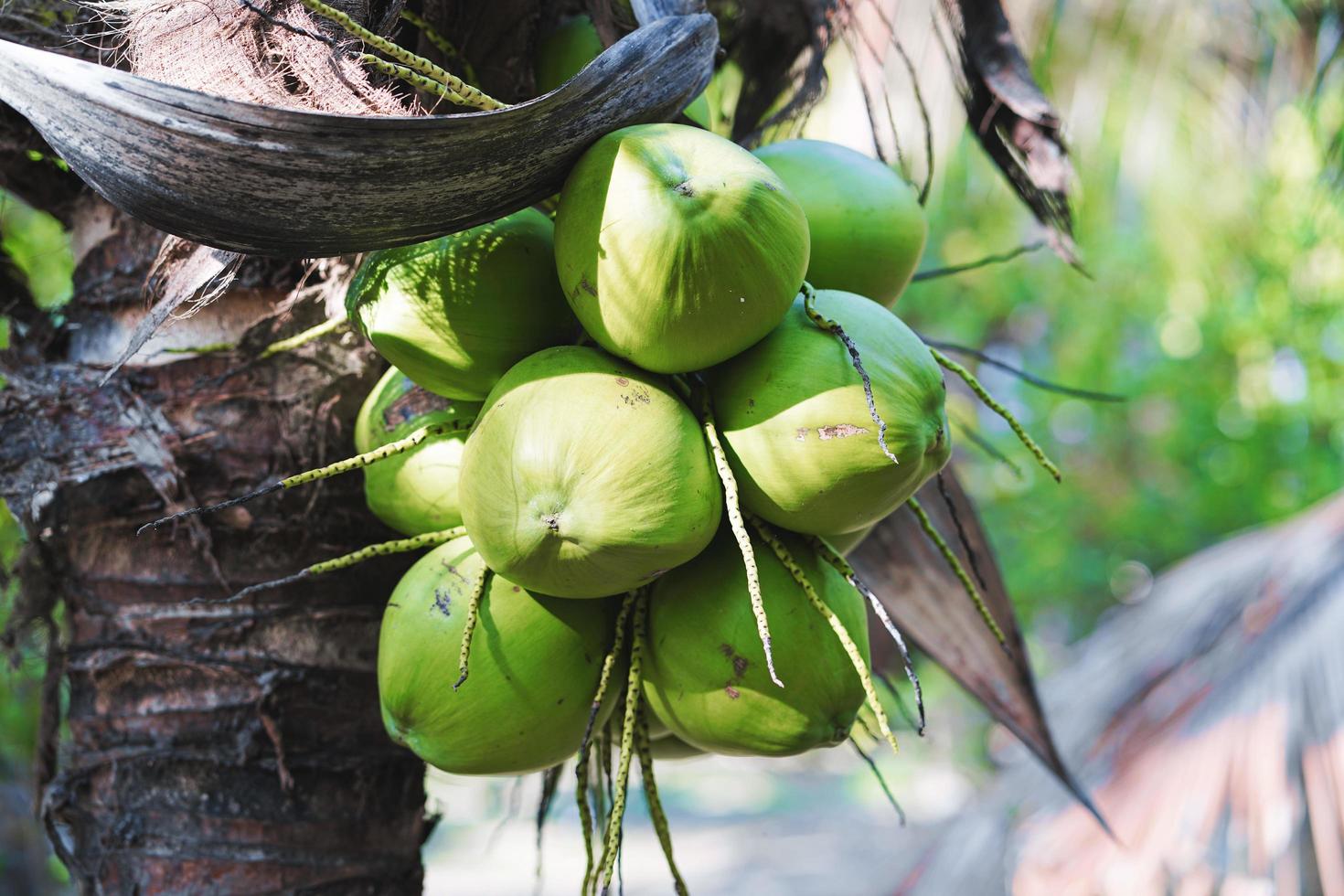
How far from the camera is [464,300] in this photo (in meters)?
0.98

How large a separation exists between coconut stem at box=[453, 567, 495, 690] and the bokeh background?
2.53m

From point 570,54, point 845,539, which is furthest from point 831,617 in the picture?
point 570,54

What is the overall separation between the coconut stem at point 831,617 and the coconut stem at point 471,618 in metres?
0.25

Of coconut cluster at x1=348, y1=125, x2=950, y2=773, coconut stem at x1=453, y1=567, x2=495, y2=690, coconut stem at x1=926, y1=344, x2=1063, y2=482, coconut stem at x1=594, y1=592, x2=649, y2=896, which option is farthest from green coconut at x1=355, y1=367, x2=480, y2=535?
coconut stem at x1=926, y1=344, x2=1063, y2=482

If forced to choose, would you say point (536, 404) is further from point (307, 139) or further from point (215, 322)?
point (215, 322)

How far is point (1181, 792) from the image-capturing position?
2.33 m

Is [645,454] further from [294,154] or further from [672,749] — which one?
[672,749]

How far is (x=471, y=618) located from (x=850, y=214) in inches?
22.1

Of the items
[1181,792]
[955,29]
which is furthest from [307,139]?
[1181,792]

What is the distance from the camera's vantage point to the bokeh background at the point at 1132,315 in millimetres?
3910

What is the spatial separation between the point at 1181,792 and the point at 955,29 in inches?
69.6

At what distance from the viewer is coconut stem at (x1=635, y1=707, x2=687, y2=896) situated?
104 centimetres

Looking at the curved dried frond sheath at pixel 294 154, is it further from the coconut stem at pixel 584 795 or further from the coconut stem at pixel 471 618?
the coconut stem at pixel 584 795

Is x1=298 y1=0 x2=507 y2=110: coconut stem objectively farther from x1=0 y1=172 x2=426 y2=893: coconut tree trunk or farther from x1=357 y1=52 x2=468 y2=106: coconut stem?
x1=0 y1=172 x2=426 y2=893: coconut tree trunk
